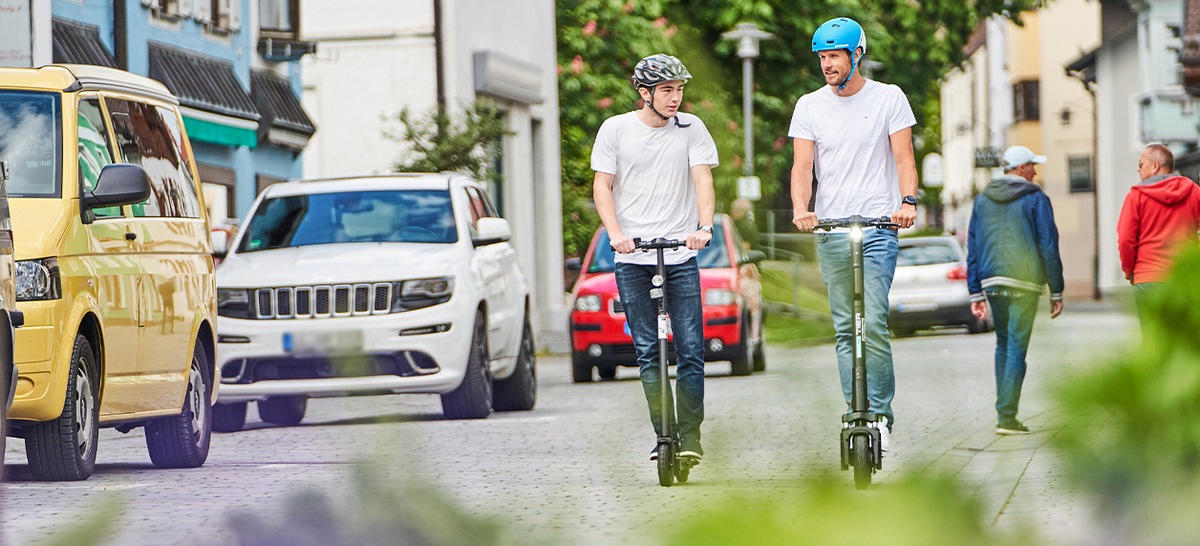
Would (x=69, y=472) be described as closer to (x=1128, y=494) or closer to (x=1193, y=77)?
(x=1128, y=494)

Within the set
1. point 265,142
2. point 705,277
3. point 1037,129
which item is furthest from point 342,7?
point 1037,129

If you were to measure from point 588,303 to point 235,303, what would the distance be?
7.06 metres

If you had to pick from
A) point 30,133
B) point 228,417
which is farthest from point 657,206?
point 228,417

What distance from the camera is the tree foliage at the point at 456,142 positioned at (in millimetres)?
23438

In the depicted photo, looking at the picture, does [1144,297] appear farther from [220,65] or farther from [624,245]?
[220,65]

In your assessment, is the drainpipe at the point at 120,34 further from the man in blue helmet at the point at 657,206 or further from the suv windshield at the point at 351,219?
the man in blue helmet at the point at 657,206

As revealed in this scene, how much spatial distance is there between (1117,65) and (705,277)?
3669 cm

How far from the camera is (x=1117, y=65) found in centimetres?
5384

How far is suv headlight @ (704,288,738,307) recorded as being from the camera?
19312mm

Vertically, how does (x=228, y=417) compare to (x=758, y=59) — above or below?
below

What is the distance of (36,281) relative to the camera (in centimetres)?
843

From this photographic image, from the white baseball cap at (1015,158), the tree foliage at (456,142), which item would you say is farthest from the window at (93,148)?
the tree foliage at (456,142)

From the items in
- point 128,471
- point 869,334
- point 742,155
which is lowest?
point 128,471

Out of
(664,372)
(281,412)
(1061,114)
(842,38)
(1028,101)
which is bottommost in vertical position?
(281,412)
